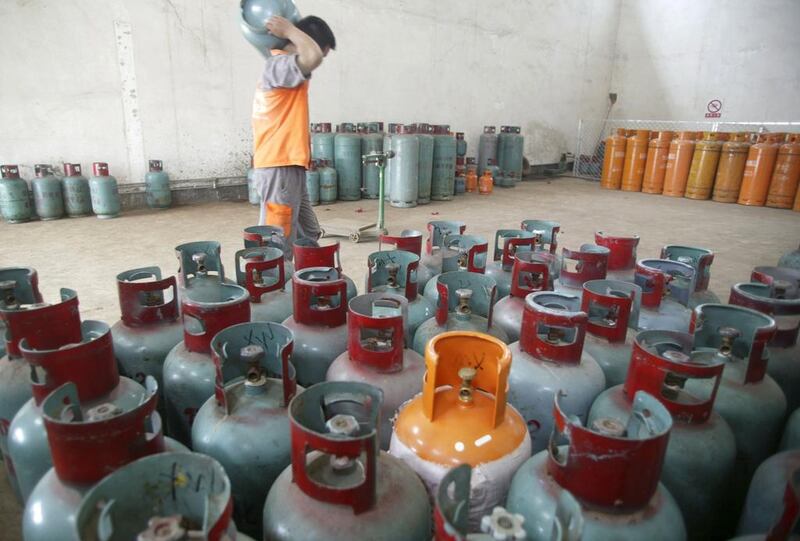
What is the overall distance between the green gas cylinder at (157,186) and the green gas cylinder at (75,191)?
22.3 inches

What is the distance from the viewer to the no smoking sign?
337 inches

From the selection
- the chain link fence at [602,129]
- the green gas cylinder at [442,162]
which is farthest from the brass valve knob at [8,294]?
the chain link fence at [602,129]

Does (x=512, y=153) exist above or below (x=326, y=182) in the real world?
above

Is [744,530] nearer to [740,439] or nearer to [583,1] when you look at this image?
[740,439]

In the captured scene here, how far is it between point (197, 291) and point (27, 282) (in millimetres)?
472

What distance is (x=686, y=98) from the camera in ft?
29.3

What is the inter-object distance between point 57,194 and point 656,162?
770 cm

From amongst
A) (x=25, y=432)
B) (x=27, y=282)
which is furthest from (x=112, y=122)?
(x=25, y=432)

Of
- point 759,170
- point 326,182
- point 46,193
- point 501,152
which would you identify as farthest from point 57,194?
point 759,170

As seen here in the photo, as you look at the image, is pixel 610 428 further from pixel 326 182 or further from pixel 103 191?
pixel 326 182

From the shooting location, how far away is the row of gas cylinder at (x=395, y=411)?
0.79 metres

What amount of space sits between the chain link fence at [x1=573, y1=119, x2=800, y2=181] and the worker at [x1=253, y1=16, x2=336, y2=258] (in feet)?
25.0

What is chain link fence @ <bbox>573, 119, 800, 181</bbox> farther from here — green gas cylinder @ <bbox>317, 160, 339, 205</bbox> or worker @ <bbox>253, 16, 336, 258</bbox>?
worker @ <bbox>253, 16, 336, 258</bbox>

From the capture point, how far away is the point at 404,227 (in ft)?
15.7
